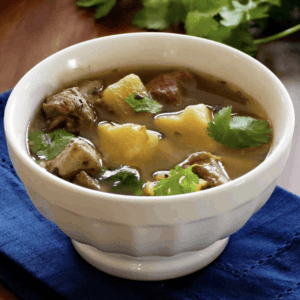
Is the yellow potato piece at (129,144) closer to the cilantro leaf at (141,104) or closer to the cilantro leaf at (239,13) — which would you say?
the cilantro leaf at (141,104)

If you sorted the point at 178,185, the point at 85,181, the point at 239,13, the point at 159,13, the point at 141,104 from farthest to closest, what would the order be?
1. the point at 159,13
2. the point at 239,13
3. the point at 141,104
4. the point at 85,181
5. the point at 178,185

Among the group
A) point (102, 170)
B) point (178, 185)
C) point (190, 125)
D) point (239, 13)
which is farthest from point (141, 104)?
point (239, 13)

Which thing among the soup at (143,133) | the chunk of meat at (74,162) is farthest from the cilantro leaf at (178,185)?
Result: the chunk of meat at (74,162)

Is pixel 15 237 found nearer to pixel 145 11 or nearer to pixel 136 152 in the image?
pixel 136 152

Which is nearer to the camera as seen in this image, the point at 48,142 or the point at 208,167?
the point at 208,167

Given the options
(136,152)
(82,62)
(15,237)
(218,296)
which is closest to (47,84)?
(82,62)

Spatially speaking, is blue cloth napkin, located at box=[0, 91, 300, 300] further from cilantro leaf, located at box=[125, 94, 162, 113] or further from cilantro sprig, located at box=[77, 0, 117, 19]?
cilantro sprig, located at box=[77, 0, 117, 19]

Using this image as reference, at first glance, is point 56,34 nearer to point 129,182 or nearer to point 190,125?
point 190,125

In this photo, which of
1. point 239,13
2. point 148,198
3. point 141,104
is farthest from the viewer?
point 239,13
